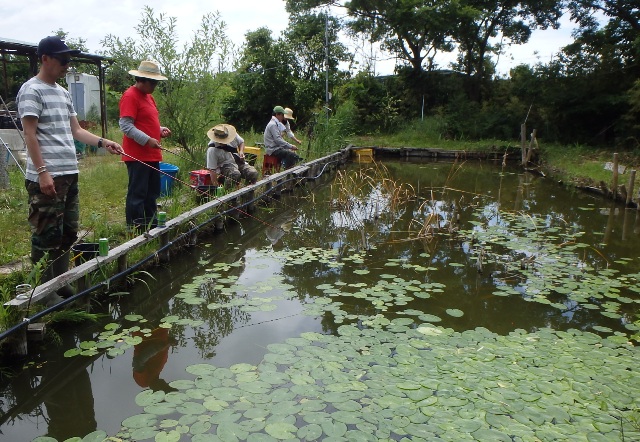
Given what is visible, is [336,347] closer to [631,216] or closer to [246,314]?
[246,314]

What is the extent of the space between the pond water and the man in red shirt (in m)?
0.71

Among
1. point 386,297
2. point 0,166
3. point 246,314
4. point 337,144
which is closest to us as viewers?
point 246,314

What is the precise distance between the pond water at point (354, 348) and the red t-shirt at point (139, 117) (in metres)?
1.07

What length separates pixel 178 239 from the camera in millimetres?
4895

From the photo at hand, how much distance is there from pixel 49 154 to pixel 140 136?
1249 mm

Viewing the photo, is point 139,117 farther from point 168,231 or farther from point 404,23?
point 404,23

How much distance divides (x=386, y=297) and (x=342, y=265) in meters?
0.99

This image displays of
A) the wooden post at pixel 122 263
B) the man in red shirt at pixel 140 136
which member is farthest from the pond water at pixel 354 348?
the man in red shirt at pixel 140 136

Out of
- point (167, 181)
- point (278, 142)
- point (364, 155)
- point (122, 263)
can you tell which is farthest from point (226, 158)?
point (364, 155)

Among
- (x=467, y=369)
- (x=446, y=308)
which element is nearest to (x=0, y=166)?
(x=446, y=308)

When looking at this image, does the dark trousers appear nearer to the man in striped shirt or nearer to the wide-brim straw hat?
the wide-brim straw hat

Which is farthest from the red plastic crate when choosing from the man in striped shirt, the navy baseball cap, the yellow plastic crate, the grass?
the grass

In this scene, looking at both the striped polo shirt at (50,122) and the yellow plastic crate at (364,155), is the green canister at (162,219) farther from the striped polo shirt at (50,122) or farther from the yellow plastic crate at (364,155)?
the yellow plastic crate at (364,155)

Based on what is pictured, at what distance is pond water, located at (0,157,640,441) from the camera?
8.16 ft
